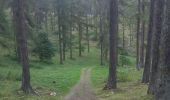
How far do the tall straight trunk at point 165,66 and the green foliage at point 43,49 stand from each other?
37589mm

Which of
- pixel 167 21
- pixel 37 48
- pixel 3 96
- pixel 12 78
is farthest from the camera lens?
pixel 37 48

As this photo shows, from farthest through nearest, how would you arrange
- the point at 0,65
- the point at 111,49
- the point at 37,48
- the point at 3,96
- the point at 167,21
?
the point at 37,48 < the point at 0,65 < the point at 111,49 < the point at 3,96 < the point at 167,21

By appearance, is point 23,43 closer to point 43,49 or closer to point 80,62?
point 43,49

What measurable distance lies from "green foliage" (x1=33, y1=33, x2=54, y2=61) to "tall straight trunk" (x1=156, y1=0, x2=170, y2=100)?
37.6 metres

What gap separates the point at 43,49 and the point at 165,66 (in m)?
38.2

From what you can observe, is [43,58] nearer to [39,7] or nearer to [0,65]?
[0,65]

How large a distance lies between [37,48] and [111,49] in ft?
79.3

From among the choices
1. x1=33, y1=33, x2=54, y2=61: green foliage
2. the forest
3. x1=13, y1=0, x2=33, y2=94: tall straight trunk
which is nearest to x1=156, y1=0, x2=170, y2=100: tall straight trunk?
the forest

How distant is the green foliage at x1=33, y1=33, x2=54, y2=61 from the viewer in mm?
42275

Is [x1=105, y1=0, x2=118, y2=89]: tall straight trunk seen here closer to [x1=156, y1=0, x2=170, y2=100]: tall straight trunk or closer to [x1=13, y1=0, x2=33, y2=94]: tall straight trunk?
[x1=13, y1=0, x2=33, y2=94]: tall straight trunk

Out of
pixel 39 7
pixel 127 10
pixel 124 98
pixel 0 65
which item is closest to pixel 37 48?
pixel 0 65

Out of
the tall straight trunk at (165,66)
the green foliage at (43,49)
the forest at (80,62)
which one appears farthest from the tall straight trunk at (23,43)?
the green foliage at (43,49)

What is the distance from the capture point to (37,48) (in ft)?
139

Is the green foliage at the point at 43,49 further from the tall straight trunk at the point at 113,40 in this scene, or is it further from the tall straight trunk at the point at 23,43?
the tall straight trunk at the point at 23,43
